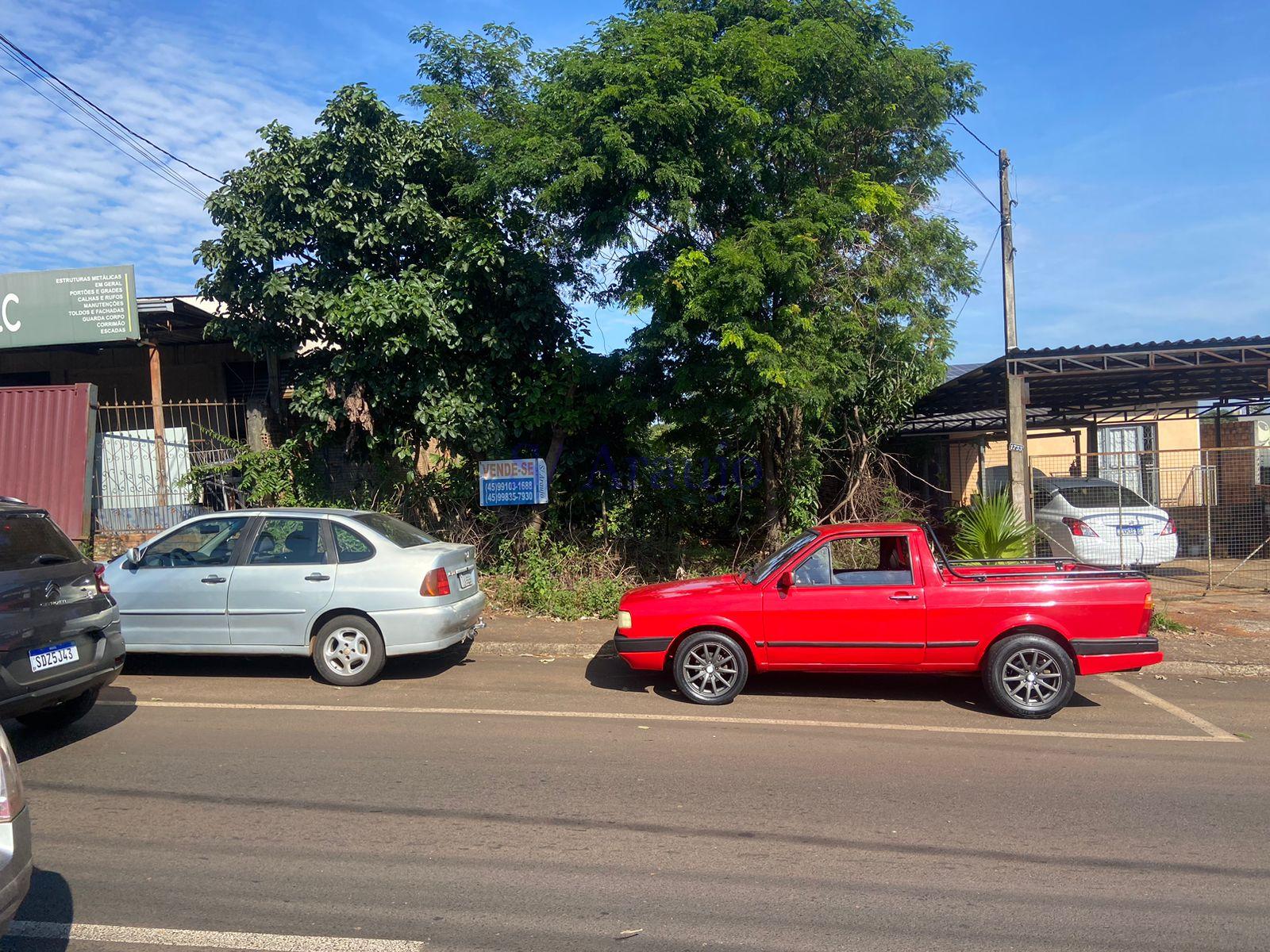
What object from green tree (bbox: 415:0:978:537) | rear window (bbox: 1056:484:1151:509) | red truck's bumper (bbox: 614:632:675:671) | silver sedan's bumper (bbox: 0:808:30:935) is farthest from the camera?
rear window (bbox: 1056:484:1151:509)

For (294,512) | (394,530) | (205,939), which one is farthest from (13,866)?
(394,530)

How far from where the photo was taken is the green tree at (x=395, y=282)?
11336 mm

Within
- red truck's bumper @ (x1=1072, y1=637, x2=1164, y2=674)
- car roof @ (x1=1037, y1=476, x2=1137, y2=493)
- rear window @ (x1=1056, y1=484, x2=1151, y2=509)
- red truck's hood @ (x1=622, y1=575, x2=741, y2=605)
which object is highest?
car roof @ (x1=1037, y1=476, x2=1137, y2=493)

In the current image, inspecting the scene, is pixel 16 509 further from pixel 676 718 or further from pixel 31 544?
pixel 676 718

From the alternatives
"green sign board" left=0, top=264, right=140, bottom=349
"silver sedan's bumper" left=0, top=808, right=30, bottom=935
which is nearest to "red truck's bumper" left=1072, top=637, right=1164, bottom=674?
"silver sedan's bumper" left=0, top=808, right=30, bottom=935

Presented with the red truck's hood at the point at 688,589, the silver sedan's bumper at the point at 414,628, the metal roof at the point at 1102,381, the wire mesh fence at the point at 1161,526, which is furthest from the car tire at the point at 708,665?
the metal roof at the point at 1102,381

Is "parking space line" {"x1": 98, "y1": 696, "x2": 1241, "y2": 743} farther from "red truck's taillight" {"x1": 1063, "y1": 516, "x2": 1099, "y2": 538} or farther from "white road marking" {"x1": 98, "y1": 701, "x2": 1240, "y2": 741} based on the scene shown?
"red truck's taillight" {"x1": 1063, "y1": 516, "x2": 1099, "y2": 538}

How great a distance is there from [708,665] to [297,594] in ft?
12.1

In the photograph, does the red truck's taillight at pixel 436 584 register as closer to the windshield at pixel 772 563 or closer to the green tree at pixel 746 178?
the windshield at pixel 772 563

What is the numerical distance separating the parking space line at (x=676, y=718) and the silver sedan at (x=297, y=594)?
74 centimetres

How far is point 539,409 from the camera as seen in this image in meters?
12.1

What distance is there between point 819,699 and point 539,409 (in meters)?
5.99

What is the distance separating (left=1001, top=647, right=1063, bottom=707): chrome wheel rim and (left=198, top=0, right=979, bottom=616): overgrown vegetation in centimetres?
375

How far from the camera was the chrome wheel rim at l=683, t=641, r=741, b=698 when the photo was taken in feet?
24.4
